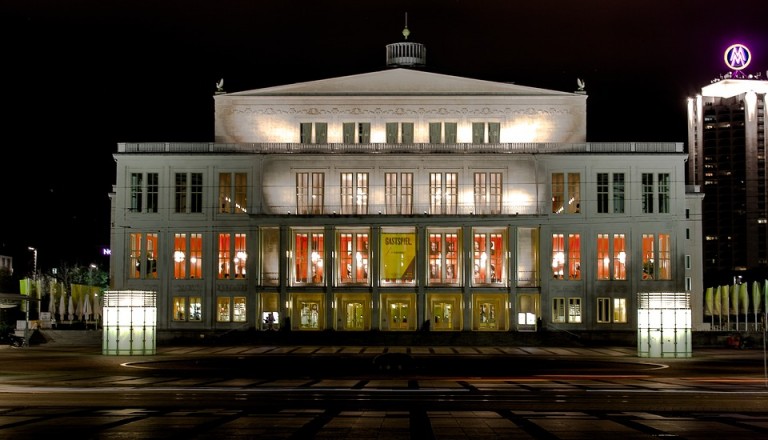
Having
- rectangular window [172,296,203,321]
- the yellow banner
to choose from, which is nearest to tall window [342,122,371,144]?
the yellow banner

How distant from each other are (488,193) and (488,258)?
5484 mm

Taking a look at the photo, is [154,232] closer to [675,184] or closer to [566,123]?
[566,123]

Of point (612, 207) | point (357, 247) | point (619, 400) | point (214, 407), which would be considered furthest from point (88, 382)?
point (612, 207)

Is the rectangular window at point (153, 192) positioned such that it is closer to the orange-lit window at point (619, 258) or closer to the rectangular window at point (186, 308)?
the rectangular window at point (186, 308)

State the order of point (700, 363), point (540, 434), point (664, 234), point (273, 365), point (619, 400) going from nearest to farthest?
point (540, 434) → point (619, 400) → point (273, 365) → point (700, 363) → point (664, 234)

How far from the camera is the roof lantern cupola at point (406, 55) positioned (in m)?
97.1

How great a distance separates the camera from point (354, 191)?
89.7 metres

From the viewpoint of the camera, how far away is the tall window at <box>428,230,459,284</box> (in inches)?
3494

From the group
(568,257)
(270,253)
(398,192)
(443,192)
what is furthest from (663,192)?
(270,253)

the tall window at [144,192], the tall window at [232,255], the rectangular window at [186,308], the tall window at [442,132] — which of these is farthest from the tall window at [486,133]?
the tall window at [144,192]

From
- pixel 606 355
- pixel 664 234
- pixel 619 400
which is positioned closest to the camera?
pixel 619 400

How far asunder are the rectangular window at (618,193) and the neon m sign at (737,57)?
31387mm

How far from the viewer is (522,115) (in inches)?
3607

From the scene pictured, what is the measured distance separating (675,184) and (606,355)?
3027 cm
